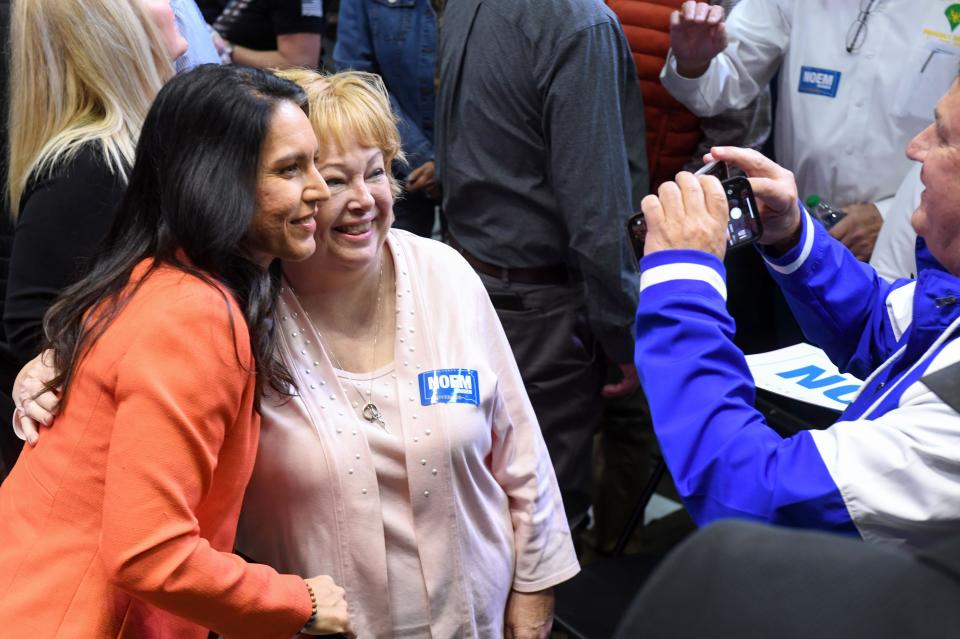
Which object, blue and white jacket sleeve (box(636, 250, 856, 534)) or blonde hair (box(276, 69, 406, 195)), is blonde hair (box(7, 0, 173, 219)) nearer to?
blonde hair (box(276, 69, 406, 195))

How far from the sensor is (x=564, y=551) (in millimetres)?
1993

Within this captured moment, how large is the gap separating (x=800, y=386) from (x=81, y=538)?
1562mm

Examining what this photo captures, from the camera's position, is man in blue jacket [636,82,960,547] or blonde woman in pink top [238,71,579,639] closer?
man in blue jacket [636,82,960,547]

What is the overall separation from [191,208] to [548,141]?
1.38 m

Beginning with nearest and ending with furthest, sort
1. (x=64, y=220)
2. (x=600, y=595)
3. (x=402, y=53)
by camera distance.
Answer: (x=64, y=220)
(x=600, y=595)
(x=402, y=53)

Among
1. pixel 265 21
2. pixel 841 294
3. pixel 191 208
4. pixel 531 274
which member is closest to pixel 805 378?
pixel 841 294

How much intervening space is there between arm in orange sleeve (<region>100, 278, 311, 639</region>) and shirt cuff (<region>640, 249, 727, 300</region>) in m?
0.57

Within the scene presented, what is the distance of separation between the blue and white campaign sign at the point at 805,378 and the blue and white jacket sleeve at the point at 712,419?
917 mm

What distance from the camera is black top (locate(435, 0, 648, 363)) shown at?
2.61 metres

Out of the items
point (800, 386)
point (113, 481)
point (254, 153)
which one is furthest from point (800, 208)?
point (113, 481)

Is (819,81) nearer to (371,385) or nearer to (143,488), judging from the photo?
(371,385)

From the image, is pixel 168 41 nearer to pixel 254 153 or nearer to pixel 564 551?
pixel 254 153

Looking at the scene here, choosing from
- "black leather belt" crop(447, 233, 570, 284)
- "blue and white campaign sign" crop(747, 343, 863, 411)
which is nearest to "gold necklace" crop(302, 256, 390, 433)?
"blue and white campaign sign" crop(747, 343, 863, 411)

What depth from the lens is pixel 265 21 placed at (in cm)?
373
